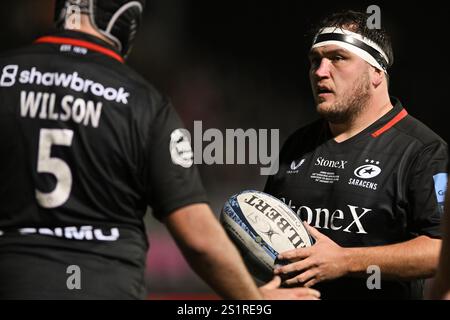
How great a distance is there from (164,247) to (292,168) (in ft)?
14.3

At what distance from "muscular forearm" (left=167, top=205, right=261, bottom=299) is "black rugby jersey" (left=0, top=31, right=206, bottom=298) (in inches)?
2.3

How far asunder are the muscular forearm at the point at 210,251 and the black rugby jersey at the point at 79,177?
57mm

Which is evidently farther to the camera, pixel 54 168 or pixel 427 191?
pixel 427 191

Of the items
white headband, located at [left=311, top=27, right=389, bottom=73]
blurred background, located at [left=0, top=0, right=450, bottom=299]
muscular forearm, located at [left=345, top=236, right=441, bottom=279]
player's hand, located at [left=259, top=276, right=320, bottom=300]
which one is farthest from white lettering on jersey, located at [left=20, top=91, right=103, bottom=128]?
blurred background, located at [left=0, top=0, right=450, bottom=299]

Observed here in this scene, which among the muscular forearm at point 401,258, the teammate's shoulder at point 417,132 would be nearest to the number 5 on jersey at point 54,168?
the muscular forearm at point 401,258

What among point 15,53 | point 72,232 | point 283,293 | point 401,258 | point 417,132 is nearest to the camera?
point 72,232

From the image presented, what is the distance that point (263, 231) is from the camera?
4.05m

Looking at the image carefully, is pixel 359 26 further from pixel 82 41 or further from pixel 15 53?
pixel 15 53

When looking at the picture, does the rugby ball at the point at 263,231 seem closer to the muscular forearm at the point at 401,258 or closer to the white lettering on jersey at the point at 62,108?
the muscular forearm at the point at 401,258

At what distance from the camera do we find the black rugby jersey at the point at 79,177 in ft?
9.26

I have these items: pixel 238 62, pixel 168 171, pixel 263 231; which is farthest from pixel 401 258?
pixel 238 62

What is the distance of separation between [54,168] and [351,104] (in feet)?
6.85

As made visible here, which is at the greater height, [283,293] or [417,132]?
[417,132]

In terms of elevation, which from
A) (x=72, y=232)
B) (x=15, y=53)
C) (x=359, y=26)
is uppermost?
(x=359, y=26)
